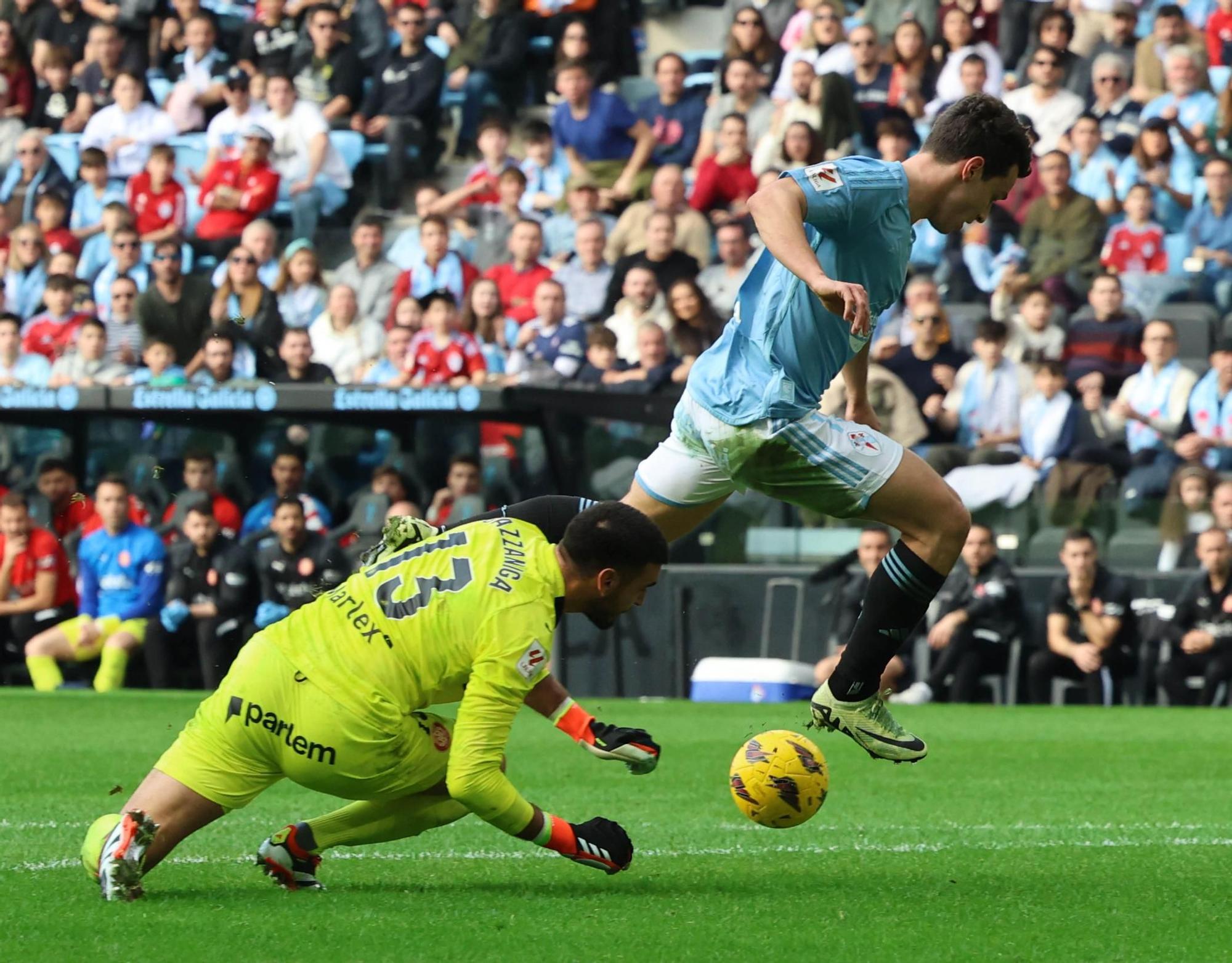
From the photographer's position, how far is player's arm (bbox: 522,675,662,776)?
517 centimetres

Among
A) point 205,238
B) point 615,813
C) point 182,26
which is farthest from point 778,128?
point 615,813

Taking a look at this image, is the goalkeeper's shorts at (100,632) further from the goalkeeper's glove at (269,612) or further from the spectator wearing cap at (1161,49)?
the spectator wearing cap at (1161,49)

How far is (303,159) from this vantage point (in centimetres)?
1872

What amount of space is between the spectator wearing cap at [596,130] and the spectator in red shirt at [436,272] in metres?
1.50

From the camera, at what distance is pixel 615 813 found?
7.42 m

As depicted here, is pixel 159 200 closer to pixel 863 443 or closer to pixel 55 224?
pixel 55 224

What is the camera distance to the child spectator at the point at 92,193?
63.5 feet

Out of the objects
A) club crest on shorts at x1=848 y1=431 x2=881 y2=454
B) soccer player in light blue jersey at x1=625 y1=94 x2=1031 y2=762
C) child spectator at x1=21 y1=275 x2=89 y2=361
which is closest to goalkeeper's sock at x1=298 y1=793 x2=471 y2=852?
soccer player in light blue jersey at x1=625 y1=94 x2=1031 y2=762

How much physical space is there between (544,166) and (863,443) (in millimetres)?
12395

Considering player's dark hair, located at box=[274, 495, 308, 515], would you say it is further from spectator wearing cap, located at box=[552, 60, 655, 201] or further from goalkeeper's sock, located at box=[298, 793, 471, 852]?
goalkeeper's sock, located at box=[298, 793, 471, 852]

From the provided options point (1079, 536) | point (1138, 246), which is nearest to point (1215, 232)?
point (1138, 246)

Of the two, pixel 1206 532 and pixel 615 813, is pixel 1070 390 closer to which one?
pixel 1206 532

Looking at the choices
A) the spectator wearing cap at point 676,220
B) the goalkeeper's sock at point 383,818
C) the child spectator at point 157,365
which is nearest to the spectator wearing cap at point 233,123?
→ the child spectator at point 157,365

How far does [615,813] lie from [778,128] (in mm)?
10452
